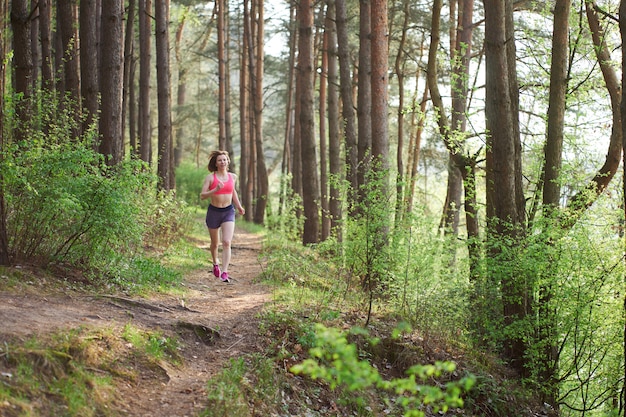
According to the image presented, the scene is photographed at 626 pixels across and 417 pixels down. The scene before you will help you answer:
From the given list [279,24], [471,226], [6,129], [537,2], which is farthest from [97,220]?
[279,24]

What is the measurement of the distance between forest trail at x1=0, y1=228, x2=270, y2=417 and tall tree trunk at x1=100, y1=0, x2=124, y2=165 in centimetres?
245

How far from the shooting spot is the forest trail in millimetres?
4773

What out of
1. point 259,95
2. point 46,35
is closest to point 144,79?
point 46,35

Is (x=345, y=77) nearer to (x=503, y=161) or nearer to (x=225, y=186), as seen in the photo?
(x=225, y=186)

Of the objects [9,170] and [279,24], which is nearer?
[9,170]

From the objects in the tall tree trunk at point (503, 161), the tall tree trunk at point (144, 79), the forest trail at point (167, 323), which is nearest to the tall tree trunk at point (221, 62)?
the tall tree trunk at point (144, 79)

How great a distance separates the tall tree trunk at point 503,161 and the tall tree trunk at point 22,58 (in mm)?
6045

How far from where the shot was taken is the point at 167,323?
632 centimetres

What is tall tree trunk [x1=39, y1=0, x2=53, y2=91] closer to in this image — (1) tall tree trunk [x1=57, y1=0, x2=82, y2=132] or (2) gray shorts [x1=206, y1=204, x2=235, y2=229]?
(1) tall tree trunk [x1=57, y1=0, x2=82, y2=132]

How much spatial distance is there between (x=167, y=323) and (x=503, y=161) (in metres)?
4.84

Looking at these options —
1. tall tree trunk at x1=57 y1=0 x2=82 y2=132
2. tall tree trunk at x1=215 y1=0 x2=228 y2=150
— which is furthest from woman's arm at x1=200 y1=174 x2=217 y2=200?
tall tree trunk at x1=215 y1=0 x2=228 y2=150

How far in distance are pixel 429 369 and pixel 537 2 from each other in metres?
11.9

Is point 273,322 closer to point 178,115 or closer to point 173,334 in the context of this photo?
point 173,334

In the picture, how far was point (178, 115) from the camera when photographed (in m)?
32.7
